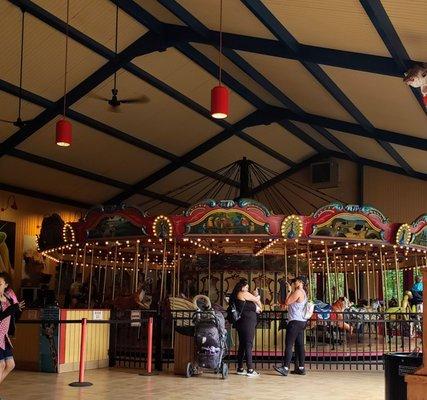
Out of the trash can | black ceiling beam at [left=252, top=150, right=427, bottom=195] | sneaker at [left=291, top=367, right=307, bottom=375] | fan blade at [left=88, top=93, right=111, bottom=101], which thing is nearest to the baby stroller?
sneaker at [left=291, top=367, right=307, bottom=375]

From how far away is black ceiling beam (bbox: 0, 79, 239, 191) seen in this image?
13.5 m

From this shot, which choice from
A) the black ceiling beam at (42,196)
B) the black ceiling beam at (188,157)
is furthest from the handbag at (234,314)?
the black ceiling beam at (42,196)

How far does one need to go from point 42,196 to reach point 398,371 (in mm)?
15242

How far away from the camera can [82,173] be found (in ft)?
59.0

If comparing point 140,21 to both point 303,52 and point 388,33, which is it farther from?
point 388,33

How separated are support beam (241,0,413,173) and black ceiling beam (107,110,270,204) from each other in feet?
13.6

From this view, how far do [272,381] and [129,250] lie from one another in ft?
26.6

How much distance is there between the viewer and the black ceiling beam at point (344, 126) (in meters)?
14.1

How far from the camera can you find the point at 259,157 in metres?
20.2

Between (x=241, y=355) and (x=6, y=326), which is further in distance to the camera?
(x=241, y=355)

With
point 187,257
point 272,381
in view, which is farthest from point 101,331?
point 187,257

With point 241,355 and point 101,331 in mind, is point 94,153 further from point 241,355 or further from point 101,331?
point 241,355

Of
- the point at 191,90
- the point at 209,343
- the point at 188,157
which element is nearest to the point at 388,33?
the point at 209,343

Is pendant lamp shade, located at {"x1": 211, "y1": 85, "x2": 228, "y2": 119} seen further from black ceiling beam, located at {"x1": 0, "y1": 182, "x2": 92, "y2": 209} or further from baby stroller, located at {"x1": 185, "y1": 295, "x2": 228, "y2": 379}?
black ceiling beam, located at {"x1": 0, "y1": 182, "x2": 92, "y2": 209}
